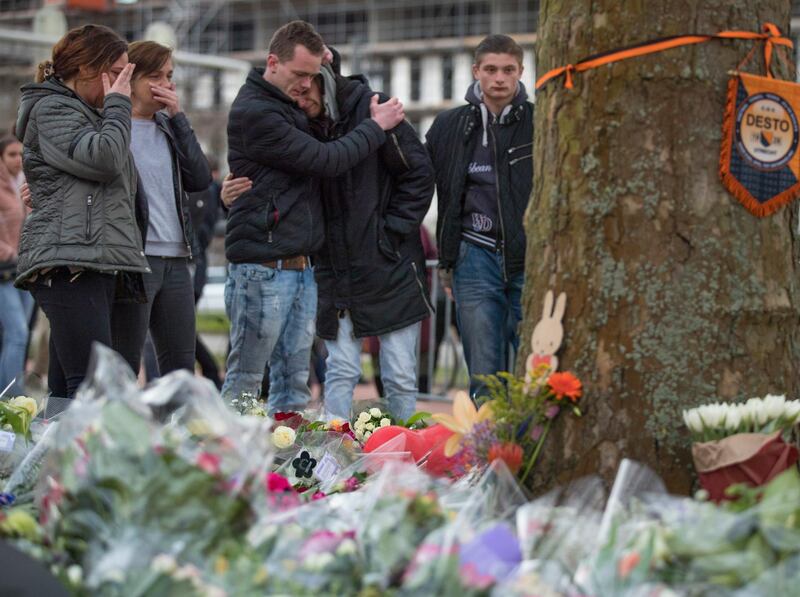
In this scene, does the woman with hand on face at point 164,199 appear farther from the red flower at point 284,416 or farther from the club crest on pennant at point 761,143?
the club crest on pennant at point 761,143

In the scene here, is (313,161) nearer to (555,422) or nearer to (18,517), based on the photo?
(555,422)

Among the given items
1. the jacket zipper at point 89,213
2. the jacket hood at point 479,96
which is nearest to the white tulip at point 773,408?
the jacket zipper at point 89,213

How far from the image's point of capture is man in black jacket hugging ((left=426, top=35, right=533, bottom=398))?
5.59 m

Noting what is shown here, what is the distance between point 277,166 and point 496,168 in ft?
3.47

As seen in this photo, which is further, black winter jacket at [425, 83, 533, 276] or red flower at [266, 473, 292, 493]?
black winter jacket at [425, 83, 533, 276]

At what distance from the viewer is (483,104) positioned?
18.9ft

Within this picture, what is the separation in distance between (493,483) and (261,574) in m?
0.88

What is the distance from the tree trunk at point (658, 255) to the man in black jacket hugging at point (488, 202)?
2.27 meters

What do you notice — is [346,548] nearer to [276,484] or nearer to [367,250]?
[276,484]

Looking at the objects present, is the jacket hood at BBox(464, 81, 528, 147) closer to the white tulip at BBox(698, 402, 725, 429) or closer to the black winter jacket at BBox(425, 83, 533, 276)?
the black winter jacket at BBox(425, 83, 533, 276)

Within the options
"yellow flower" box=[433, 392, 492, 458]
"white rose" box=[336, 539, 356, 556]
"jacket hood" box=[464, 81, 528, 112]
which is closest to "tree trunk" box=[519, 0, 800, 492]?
"yellow flower" box=[433, 392, 492, 458]

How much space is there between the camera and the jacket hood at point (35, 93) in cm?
455

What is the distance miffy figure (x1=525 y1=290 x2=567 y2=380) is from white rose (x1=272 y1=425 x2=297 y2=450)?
1.04m

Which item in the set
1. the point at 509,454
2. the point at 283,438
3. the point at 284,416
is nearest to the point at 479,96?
the point at 284,416
